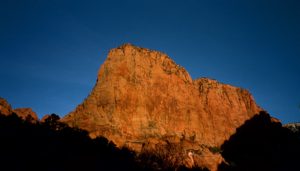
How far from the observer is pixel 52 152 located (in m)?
43.5

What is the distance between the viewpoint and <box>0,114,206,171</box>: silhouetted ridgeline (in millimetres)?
38312

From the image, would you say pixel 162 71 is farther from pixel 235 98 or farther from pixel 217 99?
pixel 235 98

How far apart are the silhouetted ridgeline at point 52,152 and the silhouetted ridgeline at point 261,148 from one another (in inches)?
1168

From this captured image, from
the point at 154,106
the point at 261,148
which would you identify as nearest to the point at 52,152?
the point at 154,106

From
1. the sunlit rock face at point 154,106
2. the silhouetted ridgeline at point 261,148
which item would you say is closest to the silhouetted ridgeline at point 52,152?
the sunlit rock face at point 154,106

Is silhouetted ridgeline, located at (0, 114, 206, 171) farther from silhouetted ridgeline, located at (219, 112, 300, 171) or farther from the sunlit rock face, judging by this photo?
silhouetted ridgeline, located at (219, 112, 300, 171)

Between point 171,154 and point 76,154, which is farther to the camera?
point 171,154

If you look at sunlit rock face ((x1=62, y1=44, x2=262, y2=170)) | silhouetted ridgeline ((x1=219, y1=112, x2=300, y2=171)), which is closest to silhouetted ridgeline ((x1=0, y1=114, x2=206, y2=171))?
sunlit rock face ((x1=62, y1=44, x2=262, y2=170))

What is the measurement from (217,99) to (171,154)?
4918cm

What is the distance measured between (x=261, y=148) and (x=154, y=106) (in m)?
35.4

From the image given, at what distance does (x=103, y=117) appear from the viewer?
83.4m

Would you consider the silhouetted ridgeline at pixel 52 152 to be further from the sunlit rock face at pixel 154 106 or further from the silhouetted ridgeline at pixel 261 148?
the silhouetted ridgeline at pixel 261 148

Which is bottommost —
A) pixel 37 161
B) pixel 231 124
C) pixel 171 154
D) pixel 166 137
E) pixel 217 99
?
pixel 37 161

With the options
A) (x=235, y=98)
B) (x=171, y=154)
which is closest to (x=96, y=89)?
(x=171, y=154)
